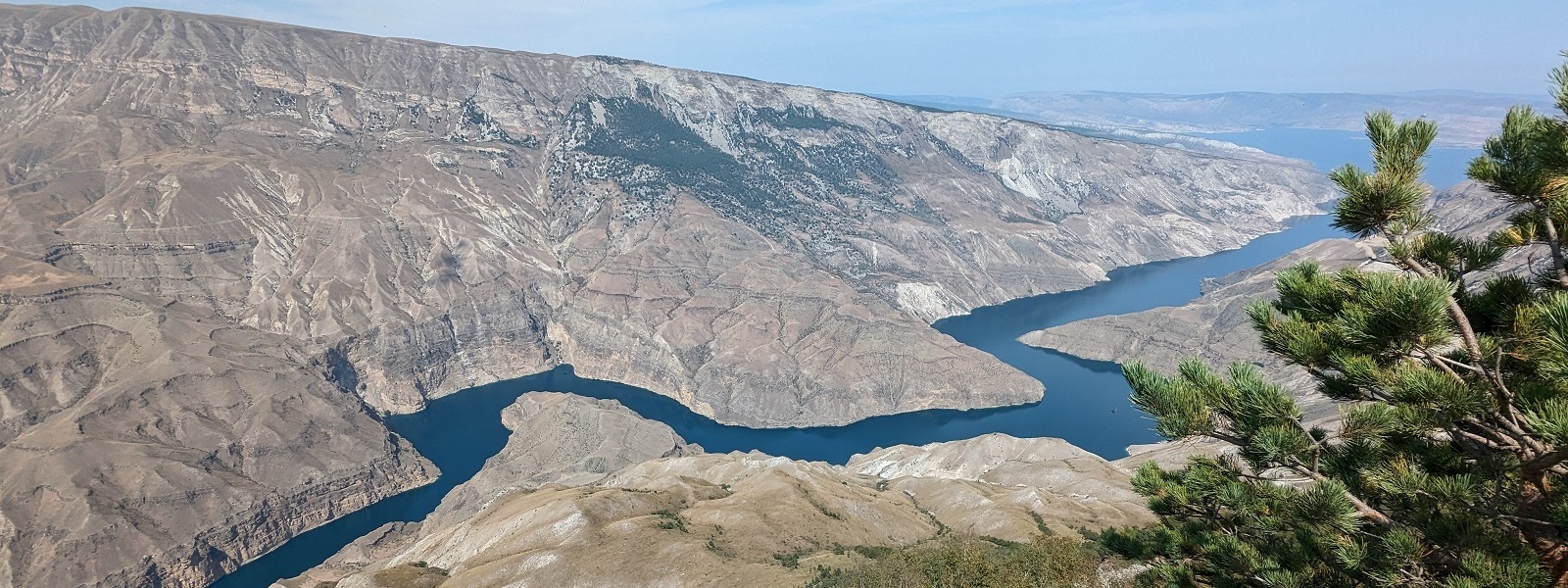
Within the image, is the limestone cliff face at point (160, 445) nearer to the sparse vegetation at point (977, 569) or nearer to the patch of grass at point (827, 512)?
the patch of grass at point (827, 512)

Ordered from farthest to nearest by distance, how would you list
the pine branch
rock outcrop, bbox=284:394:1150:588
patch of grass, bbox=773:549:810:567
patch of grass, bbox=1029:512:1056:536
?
patch of grass, bbox=1029:512:1056:536 < rock outcrop, bbox=284:394:1150:588 < patch of grass, bbox=773:549:810:567 < the pine branch

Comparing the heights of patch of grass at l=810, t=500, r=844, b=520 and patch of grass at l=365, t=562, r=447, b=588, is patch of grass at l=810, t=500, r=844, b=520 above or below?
below

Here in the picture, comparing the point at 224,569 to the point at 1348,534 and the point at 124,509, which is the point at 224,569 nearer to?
the point at 124,509

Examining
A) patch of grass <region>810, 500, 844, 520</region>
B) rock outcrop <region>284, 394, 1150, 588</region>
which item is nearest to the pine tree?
rock outcrop <region>284, 394, 1150, 588</region>

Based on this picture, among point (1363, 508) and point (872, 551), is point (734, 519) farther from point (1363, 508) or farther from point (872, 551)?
point (1363, 508)

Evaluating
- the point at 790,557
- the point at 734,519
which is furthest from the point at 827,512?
the point at 790,557

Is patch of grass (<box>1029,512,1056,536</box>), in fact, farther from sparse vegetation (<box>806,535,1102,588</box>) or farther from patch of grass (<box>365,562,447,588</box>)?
patch of grass (<box>365,562,447,588</box>)
